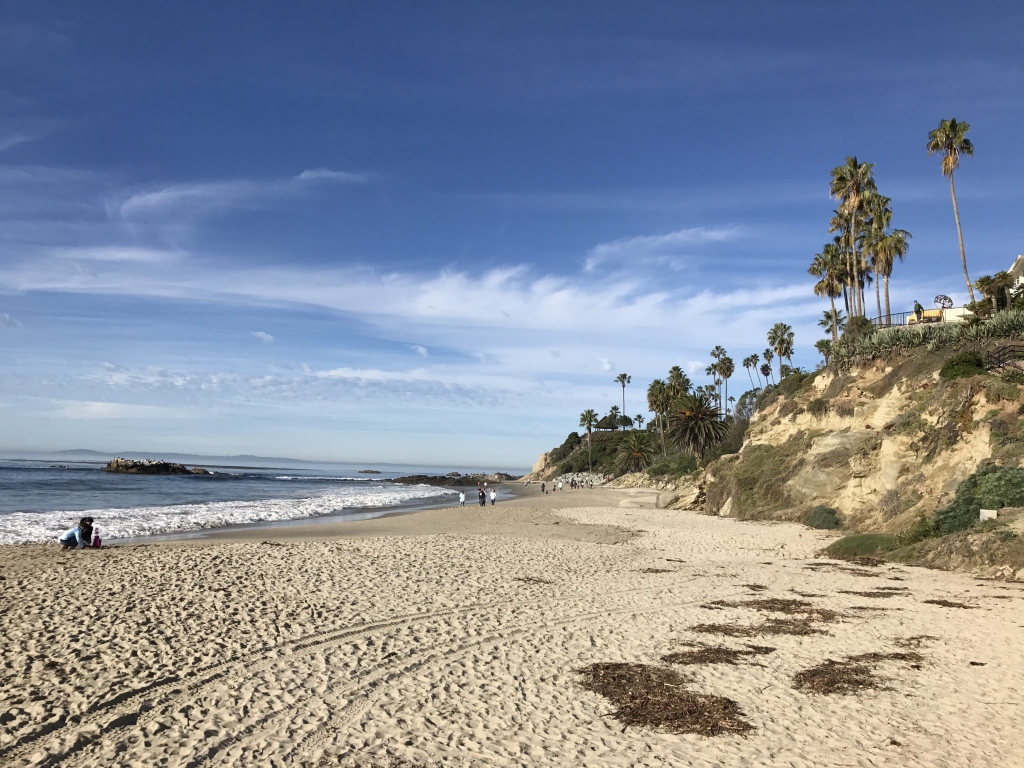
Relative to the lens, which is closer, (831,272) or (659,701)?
(659,701)

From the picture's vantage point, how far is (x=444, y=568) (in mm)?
15555

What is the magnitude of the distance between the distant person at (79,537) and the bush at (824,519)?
24.4 metres

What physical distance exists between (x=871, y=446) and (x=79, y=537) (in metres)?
26.4

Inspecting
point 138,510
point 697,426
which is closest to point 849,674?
point 138,510

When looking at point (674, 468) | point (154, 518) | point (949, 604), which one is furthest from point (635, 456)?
point (949, 604)

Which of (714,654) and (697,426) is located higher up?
(697,426)

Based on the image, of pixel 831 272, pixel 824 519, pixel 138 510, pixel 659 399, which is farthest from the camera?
pixel 659 399

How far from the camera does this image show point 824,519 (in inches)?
956

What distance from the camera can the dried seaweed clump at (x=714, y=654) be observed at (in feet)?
28.4

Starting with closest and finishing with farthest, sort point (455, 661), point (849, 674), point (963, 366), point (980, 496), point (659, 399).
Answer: point (849, 674) → point (455, 661) → point (980, 496) → point (963, 366) → point (659, 399)

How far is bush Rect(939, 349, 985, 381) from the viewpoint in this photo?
72.3 ft

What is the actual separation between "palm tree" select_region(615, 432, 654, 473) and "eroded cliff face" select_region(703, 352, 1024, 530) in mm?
43999

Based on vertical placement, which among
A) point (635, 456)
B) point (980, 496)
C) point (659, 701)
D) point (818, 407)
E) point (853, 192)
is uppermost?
point (853, 192)

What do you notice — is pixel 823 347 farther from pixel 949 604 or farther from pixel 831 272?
pixel 949 604
